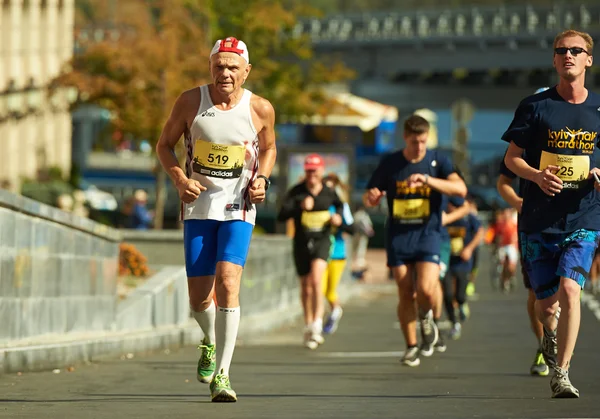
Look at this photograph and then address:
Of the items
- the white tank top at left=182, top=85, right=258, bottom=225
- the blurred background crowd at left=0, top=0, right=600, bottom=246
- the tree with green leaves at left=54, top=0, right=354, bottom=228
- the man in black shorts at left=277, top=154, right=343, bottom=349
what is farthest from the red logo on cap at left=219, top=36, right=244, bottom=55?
the tree with green leaves at left=54, top=0, right=354, bottom=228

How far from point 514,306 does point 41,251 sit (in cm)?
1371

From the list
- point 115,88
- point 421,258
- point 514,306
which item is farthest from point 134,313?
point 115,88

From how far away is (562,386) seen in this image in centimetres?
912

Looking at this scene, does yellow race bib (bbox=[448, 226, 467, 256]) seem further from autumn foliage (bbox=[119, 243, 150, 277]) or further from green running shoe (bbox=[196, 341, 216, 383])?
green running shoe (bbox=[196, 341, 216, 383])

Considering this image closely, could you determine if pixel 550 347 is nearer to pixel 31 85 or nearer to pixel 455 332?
pixel 455 332

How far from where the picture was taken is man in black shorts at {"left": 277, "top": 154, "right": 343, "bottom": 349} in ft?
53.0

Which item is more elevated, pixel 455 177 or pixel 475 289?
pixel 455 177

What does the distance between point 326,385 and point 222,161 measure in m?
2.18

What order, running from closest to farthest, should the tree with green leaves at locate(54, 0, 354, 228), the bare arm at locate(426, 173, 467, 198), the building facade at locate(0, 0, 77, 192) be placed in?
the bare arm at locate(426, 173, 467, 198) < the tree with green leaves at locate(54, 0, 354, 228) < the building facade at locate(0, 0, 77, 192)

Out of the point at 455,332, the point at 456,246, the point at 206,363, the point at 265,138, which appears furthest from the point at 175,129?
the point at 456,246

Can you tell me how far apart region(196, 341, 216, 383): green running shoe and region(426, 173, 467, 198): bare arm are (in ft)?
11.1

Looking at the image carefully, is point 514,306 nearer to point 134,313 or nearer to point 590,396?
point 134,313

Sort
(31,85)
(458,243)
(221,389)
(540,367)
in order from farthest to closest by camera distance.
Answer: (31,85) < (458,243) < (540,367) < (221,389)

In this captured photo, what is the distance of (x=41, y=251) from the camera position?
12.1m
